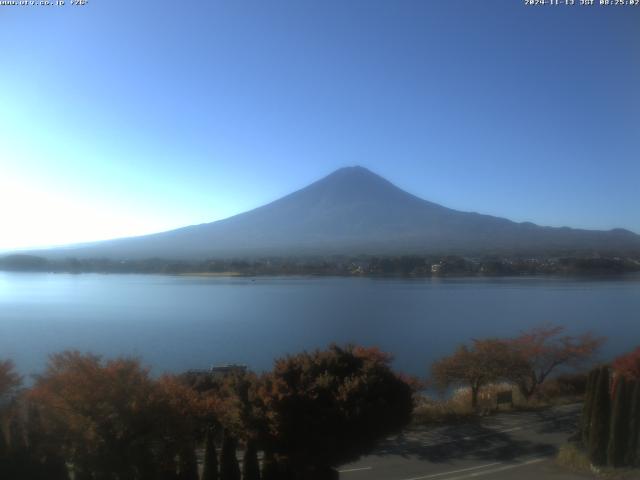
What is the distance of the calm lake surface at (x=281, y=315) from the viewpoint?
15.6m

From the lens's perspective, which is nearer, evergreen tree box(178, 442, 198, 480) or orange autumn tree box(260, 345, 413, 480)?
evergreen tree box(178, 442, 198, 480)

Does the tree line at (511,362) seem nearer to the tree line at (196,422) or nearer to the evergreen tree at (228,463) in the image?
the tree line at (196,422)

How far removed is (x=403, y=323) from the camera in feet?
68.5

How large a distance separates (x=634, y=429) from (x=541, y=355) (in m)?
6.87

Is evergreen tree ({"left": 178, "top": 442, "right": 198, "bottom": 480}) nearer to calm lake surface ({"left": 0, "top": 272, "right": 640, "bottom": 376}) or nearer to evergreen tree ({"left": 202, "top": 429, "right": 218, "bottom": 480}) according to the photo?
evergreen tree ({"left": 202, "top": 429, "right": 218, "bottom": 480})

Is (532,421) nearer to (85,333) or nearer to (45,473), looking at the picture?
(45,473)

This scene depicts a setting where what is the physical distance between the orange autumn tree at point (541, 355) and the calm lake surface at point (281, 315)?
2.59m

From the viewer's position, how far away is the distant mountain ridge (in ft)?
158

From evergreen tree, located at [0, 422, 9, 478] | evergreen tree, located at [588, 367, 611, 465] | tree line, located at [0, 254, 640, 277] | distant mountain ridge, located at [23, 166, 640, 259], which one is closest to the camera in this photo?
evergreen tree, located at [0, 422, 9, 478]

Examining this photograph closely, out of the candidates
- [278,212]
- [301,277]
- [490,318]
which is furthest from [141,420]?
[278,212]

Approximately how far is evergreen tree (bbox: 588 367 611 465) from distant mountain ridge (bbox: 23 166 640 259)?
35.7 m

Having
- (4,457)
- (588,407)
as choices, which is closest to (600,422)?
(588,407)

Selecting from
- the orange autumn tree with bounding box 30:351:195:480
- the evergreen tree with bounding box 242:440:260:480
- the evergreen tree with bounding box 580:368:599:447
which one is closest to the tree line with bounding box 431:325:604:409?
the evergreen tree with bounding box 580:368:599:447

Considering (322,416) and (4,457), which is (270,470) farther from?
(4,457)
